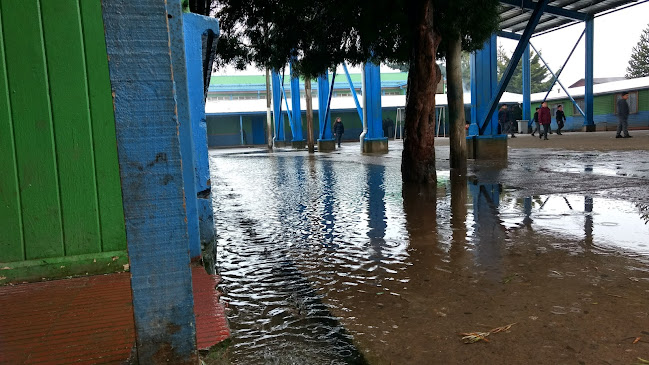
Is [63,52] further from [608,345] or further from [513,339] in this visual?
[608,345]

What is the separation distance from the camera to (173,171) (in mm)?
1245

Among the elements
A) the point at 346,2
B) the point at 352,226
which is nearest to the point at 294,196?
the point at 352,226

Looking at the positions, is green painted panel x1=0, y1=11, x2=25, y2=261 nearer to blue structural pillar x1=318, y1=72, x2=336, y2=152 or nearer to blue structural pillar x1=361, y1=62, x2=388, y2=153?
blue structural pillar x1=361, y1=62, x2=388, y2=153

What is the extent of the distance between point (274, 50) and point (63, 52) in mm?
5300

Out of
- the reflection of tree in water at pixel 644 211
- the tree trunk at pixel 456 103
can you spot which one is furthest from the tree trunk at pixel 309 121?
the reflection of tree in water at pixel 644 211

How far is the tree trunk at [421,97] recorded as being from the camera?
579 cm

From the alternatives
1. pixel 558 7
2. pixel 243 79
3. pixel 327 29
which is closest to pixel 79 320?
pixel 327 29

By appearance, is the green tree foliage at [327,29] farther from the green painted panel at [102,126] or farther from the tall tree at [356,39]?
the green painted panel at [102,126]

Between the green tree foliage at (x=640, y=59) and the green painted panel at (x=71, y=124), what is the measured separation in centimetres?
6547

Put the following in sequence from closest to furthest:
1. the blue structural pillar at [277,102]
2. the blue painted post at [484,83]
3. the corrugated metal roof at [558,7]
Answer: the blue painted post at [484,83] < the corrugated metal roof at [558,7] < the blue structural pillar at [277,102]

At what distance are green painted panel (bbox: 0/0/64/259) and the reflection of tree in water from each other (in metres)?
4.17

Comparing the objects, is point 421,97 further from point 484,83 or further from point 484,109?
point 484,83

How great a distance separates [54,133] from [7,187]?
1.27 feet

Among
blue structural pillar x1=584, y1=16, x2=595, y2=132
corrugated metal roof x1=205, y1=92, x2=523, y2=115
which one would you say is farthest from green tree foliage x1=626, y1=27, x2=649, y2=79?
blue structural pillar x1=584, y1=16, x2=595, y2=132
